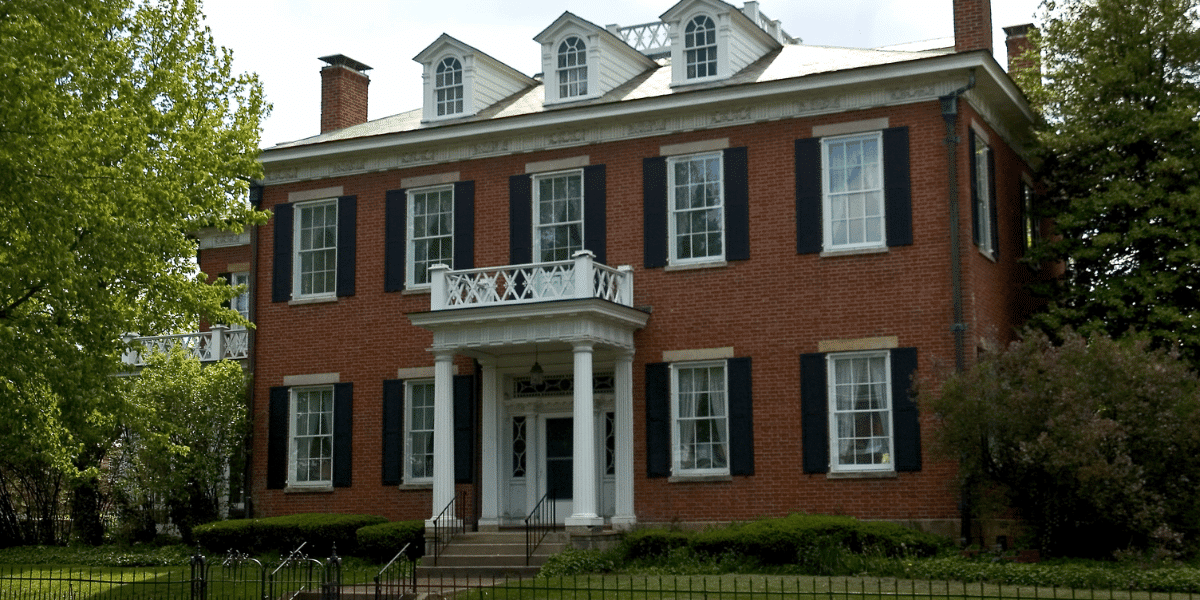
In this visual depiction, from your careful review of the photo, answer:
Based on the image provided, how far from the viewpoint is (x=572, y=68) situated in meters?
26.6

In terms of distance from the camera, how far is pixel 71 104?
1772 cm

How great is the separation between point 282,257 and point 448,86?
4827 millimetres

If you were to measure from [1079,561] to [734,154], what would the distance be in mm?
8957

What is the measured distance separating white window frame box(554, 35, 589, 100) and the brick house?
0.20 ft

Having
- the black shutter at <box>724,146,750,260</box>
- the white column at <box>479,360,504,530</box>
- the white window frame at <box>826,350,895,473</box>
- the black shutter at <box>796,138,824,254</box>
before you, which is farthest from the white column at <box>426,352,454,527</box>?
the white window frame at <box>826,350,895,473</box>

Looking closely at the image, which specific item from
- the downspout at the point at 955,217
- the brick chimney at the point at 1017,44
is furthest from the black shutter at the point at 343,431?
the brick chimney at the point at 1017,44

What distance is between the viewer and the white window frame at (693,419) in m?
23.5

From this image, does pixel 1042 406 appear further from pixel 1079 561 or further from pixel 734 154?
pixel 734 154

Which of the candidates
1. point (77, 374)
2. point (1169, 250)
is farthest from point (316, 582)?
point (1169, 250)

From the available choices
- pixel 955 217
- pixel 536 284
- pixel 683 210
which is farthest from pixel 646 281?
pixel 955 217

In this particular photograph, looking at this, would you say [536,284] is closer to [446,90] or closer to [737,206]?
[737,206]

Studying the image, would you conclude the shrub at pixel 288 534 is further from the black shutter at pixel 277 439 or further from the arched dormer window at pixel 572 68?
the arched dormer window at pixel 572 68

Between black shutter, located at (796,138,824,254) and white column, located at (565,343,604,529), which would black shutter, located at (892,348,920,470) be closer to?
black shutter, located at (796,138,824,254)

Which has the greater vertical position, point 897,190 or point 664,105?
point 664,105
